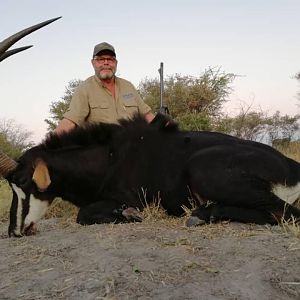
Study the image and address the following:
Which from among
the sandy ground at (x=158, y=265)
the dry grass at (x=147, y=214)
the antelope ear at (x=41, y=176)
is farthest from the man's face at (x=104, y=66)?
the sandy ground at (x=158, y=265)

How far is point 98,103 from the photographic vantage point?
554 centimetres

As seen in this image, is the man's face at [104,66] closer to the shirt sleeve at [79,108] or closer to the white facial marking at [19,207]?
the shirt sleeve at [79,108]

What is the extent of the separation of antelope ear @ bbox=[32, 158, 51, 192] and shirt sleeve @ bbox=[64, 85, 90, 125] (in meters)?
1.20

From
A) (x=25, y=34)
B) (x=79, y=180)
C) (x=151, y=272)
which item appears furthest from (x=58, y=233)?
(x=25, y=34)

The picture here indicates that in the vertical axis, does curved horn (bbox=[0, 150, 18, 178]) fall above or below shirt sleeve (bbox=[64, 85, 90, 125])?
below

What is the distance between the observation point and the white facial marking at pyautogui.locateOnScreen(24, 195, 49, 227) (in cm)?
411

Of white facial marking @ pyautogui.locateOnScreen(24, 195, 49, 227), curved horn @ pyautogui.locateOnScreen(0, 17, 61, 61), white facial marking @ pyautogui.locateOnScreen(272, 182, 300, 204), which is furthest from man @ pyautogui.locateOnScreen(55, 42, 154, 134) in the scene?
white facial marking @ pyautogui.locateOnScreen(272, 182, 300, 204)

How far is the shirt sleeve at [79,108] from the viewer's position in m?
5.37

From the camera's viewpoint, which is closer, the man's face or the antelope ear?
the antelope ear

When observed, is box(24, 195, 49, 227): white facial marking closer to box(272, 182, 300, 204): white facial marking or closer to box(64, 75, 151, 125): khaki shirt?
box(64, 75, 151, 125): khaki shirt

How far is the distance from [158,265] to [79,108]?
10.6 ft

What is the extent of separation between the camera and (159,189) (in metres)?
4.12

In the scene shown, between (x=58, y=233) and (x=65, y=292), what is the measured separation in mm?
1616

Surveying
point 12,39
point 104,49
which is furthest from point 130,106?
point 12,39
